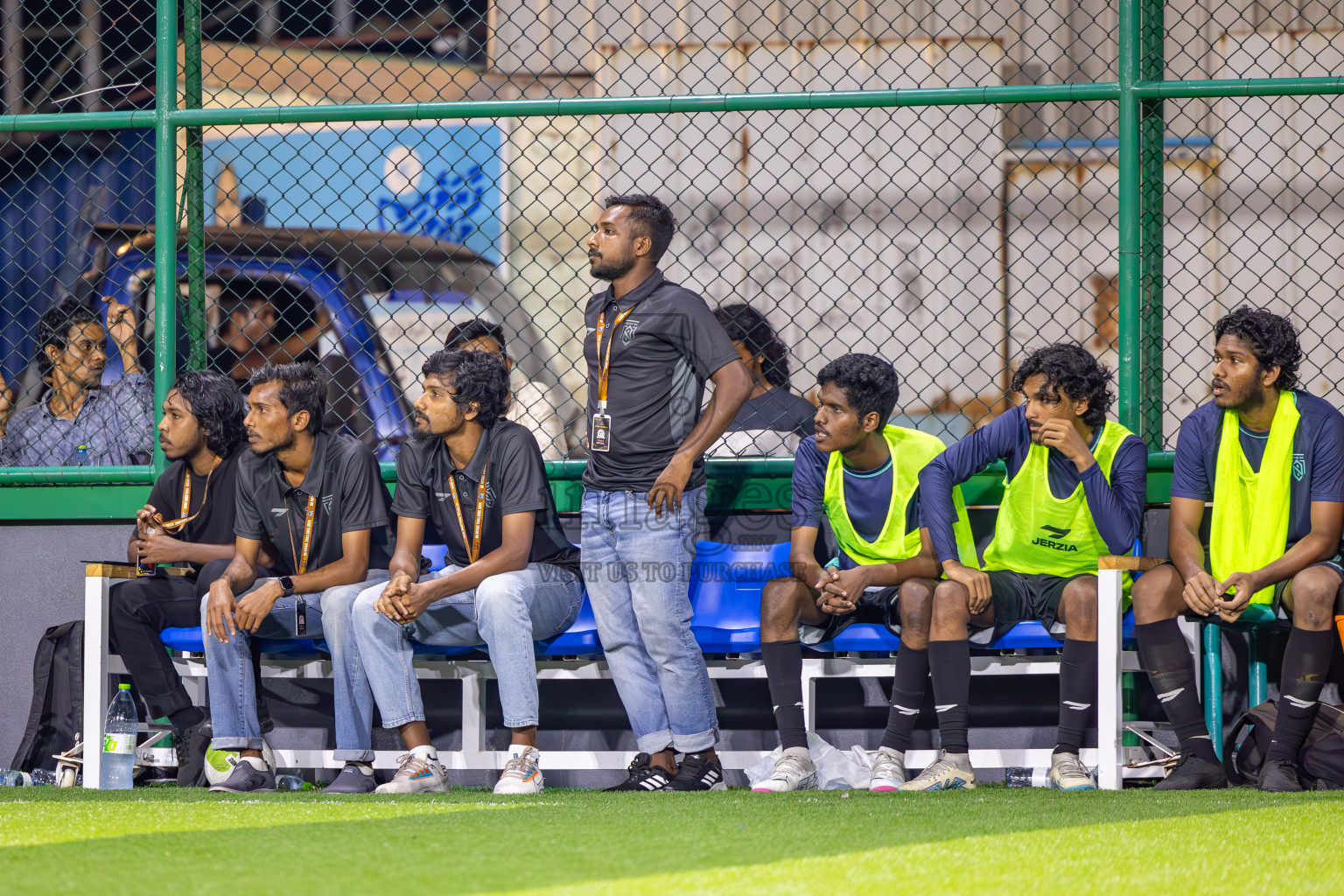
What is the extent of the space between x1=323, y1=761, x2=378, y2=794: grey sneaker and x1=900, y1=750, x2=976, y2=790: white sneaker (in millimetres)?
1609

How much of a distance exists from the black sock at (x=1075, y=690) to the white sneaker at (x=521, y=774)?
156 centimetres

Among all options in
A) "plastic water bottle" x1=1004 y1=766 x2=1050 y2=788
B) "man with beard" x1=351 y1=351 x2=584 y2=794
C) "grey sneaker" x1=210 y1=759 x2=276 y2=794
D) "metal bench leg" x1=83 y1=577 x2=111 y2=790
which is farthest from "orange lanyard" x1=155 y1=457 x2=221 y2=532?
"plastic water bottle" x1=1004 y1=766 x2=1050 y2=788

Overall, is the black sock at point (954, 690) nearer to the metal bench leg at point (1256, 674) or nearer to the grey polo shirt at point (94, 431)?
the metal bench leg at point (1256, 674)

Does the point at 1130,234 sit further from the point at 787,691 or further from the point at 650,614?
the point at 650,614

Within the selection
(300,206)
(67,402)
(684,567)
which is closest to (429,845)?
(684,567)

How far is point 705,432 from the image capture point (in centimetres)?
434

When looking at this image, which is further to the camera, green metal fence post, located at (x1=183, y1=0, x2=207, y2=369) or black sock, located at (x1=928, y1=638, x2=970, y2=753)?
green metal fence post, located at (x1=183, y1=0, x2=207, y2=369)

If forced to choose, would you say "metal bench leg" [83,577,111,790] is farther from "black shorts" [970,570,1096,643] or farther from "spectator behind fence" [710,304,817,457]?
"black shorts" [970,570,1096,643]

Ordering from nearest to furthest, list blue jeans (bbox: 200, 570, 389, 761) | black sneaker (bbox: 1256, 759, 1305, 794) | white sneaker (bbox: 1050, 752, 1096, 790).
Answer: black sneaker (bbox: 1256, 759, 1305, 794) < white sneaker (bbox: 1050, 752, 1096, 790) < blue jeans (bbox: 200, 570, 389, 761)

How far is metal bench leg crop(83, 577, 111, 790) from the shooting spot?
4.51 metres

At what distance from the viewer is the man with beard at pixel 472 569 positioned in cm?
430

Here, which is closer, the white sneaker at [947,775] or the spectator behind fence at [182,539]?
the white sneaker at [947,775]

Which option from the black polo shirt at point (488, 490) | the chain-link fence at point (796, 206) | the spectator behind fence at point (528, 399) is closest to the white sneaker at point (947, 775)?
the black polo shirt at point (488, 490)

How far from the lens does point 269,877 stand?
8.66ft
